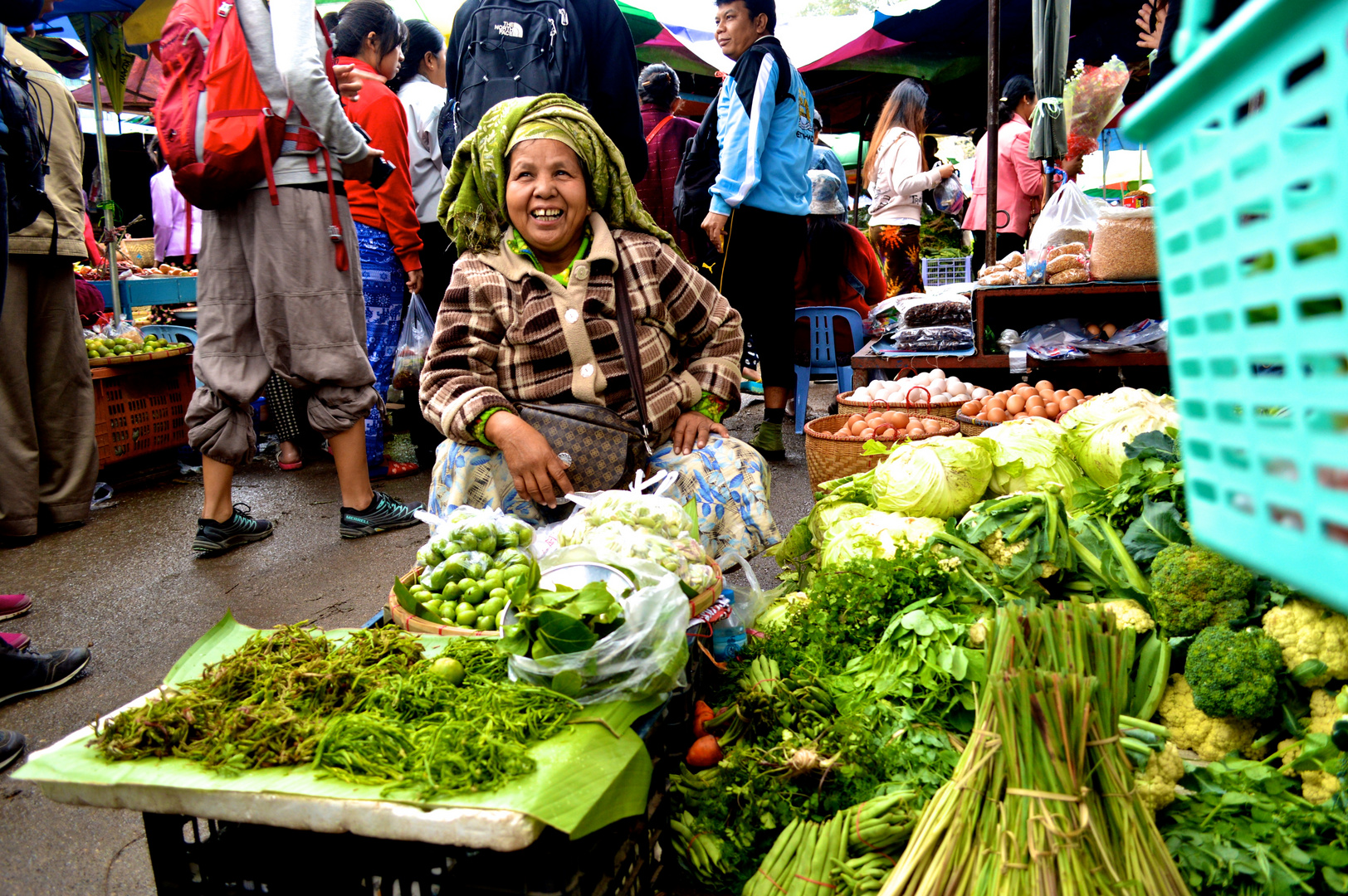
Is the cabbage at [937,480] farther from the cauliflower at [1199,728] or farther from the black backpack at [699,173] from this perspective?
the black backpack at [699,173]

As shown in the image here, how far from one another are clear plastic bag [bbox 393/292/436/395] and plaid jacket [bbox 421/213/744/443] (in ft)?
8.17

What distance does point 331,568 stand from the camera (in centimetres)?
392

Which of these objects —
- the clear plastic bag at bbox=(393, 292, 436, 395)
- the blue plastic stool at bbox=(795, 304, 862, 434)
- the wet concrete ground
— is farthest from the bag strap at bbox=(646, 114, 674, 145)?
the wet concrete ground

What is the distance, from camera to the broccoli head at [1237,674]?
5.85 ft

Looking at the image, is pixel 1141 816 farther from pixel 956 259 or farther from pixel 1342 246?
pixel 956 259

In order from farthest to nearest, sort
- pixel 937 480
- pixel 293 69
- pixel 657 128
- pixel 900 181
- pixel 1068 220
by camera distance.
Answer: pixel 900 181 → pixel 657 128 → pixel 1068 220 → pixel 293 69 → pixel 937 480

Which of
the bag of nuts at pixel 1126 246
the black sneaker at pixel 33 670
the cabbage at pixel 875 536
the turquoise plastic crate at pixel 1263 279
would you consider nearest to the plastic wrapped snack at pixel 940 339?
the bag of nuts at pixel 1126 246

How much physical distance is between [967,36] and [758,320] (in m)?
5.59

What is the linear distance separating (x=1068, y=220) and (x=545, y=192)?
3899 millimetres

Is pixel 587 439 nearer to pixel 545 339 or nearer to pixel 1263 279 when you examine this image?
pixel 545 339

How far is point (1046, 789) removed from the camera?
4.33 feet

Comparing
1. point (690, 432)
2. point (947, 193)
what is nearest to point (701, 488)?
point (690, 432)

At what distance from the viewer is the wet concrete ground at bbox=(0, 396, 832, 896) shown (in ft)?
6.72

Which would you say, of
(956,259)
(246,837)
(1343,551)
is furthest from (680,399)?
(956,259)
